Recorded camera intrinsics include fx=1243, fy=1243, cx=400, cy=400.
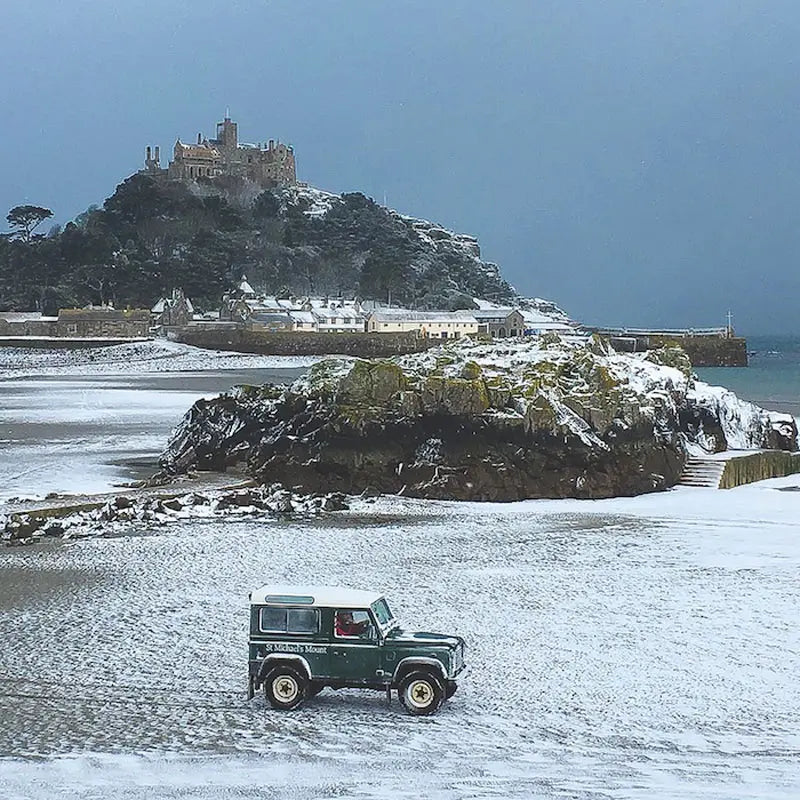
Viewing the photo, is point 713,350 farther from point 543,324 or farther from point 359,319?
point 359,319

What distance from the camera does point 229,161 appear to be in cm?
14800

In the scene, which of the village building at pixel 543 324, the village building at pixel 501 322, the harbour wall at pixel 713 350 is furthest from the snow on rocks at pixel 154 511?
the village building at pixel 543 324

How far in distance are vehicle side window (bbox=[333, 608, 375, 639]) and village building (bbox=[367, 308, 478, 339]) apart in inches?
3825

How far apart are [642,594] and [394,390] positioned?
1004 cm

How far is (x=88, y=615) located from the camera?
13406 mm

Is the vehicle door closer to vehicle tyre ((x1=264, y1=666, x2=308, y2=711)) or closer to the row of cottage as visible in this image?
vehicle tyre ((x1=264, y1=666, x2=308, y2=711))

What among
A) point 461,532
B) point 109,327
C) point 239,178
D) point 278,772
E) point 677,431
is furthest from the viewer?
point 239,178

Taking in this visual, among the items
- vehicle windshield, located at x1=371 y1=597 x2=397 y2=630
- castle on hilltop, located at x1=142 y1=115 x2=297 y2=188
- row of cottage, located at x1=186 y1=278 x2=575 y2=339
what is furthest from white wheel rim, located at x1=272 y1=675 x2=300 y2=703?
castle on hilltop, located at x1=142 y1=115 x2=297 y2=188

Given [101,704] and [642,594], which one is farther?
[642,594]

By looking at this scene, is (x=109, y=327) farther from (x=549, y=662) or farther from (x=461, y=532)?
(x=549, y=662)

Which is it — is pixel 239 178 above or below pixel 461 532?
above

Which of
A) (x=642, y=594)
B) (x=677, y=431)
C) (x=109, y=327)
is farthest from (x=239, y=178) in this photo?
(x=642, y=594)

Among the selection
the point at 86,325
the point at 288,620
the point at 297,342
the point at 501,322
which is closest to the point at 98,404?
the point at 288,620

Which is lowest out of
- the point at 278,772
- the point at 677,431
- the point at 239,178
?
the point at 278,772
